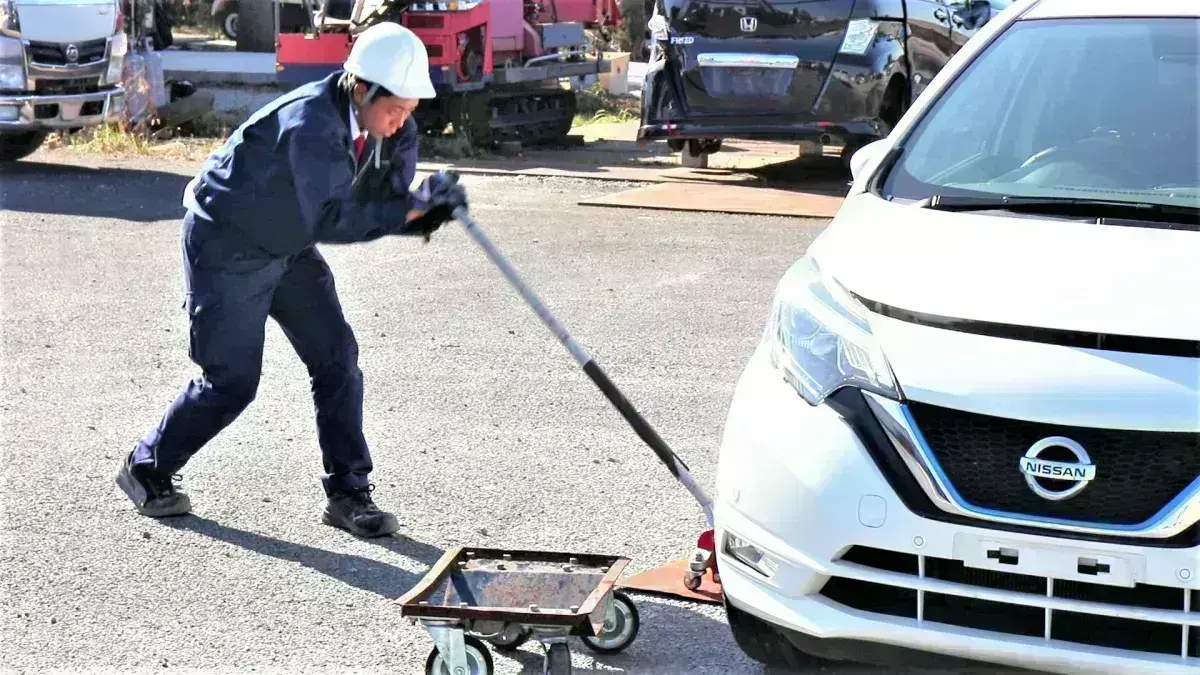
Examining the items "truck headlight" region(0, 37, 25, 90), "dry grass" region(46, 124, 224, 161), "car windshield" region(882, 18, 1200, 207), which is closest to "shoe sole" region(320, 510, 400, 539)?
"car windshield" region(882, 18, 1200, 207)

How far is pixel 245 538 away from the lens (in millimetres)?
4914

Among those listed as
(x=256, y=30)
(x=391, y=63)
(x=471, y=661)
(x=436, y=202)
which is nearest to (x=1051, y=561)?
(x=471, y=661)

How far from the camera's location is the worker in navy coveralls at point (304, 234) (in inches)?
173

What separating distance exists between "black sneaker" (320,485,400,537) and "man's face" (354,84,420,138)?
3.99 feet

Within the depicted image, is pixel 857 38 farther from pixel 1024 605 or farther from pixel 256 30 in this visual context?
pixel 256 30

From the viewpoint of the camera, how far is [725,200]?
1160 centimetres

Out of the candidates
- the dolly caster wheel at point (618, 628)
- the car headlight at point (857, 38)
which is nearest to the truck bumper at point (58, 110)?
the car headlight at point (857, 38)

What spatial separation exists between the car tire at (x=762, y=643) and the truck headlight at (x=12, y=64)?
10704 mm

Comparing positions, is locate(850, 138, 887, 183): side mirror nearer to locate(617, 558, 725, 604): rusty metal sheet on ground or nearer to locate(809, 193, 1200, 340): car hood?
locate(809, 193, 1200, 340): car hood

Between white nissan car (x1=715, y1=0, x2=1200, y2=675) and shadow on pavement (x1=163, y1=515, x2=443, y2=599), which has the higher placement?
white nissan car (x1=715, y1=0, x2=1200, y2=675)

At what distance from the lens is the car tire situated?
11.9ft

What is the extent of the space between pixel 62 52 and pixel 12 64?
17.4 inches

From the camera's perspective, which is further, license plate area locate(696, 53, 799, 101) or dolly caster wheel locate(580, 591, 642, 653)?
license plate area locate(696, 53, 799, 101)

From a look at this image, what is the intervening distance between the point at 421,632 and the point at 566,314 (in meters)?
3.92
